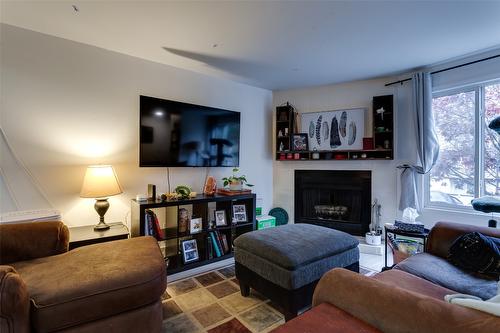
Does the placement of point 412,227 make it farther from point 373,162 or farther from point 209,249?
point 209,249

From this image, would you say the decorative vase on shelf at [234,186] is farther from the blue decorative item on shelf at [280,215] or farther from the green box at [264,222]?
the blue decorative item on shelf at [280,215]

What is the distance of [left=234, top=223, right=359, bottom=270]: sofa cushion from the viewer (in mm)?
1634

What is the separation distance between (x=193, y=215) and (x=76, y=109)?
149 cm

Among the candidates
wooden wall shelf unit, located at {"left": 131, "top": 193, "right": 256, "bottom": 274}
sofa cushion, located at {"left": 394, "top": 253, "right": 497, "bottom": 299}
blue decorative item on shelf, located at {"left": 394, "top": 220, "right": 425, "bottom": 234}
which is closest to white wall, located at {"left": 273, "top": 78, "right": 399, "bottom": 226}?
blue decorative item on shelf, located at {"left": 394, "top": 220, "right": 425, "bottom": 234}

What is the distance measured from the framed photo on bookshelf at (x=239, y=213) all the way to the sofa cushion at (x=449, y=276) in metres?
1.67

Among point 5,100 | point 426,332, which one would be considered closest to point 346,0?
point 426,332

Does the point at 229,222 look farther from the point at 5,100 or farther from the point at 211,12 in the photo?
the point at 5,100

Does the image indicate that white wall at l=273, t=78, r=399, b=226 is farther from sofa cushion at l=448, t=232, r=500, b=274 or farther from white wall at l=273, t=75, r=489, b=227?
sofa cushion at l=448, t=232, r=500, b=274

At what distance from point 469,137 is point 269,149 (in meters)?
2.38

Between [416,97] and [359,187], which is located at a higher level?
[416,97]

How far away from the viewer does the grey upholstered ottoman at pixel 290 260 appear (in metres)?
1.59

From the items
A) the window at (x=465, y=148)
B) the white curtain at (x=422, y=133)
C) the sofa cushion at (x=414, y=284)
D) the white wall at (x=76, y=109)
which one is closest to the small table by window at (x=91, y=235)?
the white wall at (x=76, y=109)

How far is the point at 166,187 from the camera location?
9.01 ft

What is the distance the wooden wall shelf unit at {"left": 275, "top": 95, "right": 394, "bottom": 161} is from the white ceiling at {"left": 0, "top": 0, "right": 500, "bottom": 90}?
527 mm
